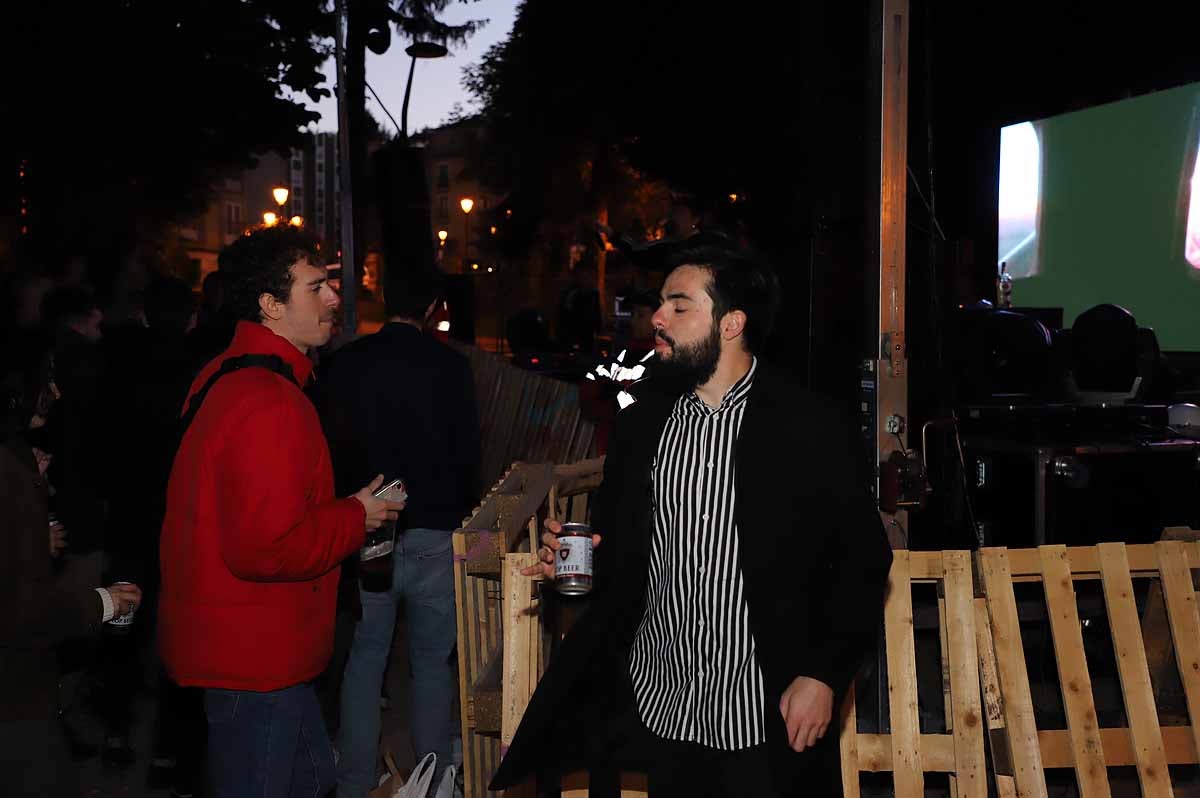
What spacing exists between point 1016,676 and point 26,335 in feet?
13.3

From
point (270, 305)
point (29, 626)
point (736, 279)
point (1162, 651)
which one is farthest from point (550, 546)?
point (1162, 651)

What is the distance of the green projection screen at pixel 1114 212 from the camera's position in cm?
1216

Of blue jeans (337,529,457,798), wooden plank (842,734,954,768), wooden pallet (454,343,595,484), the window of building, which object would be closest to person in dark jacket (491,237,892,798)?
wooden plank (842,734,954,768)

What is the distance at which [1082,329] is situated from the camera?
8391 mm

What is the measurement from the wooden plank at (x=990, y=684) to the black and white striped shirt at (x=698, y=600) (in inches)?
65.6

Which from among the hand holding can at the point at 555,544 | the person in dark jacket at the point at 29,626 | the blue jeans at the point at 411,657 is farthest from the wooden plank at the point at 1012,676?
the person in dark jacket at the point at 29,626

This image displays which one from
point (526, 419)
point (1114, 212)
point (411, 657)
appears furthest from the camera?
point (1114, 212)

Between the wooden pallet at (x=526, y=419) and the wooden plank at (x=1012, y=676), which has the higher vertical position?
the wooden pallet at (x=526, y=419)

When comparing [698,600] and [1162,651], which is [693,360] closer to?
[698,600]

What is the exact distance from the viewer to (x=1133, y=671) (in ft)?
15.6

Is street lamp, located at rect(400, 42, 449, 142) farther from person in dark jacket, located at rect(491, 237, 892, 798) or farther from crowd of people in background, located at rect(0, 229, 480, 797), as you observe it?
person in dark jacket, located at rect(491, 237, 892, 798)

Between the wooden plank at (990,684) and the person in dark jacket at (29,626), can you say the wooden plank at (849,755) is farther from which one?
the person in dark jacket at (29,626)

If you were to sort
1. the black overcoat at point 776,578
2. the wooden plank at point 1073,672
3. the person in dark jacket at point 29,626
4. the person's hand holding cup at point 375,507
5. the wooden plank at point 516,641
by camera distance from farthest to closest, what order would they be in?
the wooden plank at point 1073,672 → the wooden plank at point 516,641 → the person's hand holding cup at point 375,507 → the black overcoat at point 776,578 → the person in dark jacket at point 29,626

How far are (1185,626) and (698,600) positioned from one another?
2.65 m
